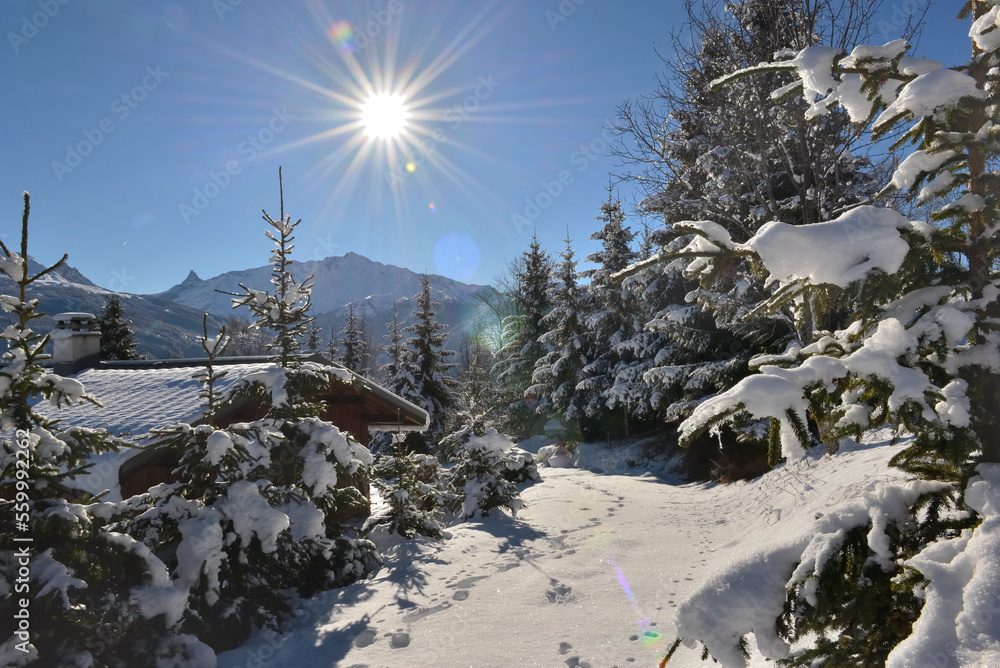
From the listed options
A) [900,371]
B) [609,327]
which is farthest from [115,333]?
[900,371]

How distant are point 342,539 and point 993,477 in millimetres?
6135

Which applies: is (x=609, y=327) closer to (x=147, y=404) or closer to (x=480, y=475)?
(x=480, y=475)

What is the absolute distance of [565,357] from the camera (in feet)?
79.6

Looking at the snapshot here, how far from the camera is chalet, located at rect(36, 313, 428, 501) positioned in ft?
21.0

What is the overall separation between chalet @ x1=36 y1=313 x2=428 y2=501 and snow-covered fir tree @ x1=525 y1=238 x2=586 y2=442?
12.0 metres

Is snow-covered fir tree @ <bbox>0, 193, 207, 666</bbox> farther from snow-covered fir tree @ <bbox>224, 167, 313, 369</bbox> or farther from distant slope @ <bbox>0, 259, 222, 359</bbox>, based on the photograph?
distant slope @ <bbox>0, 259, 222, 359</bbox>

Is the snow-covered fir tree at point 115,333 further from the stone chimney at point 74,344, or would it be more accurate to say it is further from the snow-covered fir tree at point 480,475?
the snow-covered fir tree at point 480,475

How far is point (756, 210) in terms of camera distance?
12469 millimetres

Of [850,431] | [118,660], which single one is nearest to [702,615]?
[850,431]

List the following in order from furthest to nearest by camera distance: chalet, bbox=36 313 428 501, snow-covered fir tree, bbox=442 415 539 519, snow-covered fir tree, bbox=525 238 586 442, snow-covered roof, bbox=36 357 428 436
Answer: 1. snow-covered fir tree, bbox=525 238 586 442
2. snow-covered fir tree, bbox=442 415 539 519
3. snow-covered roof, bbox=36 357 428 436
4. chalet, bbox=36 313 428 501

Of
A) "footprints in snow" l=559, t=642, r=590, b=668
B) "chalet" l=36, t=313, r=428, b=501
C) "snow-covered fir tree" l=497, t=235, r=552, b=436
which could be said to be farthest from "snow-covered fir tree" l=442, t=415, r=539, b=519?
"snow-covered fir tree" l=497, t=235, r=552, b=436

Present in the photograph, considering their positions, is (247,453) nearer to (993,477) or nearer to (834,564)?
(834,564)

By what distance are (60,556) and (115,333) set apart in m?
31.6

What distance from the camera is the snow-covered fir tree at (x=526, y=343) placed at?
2848 centimetres
